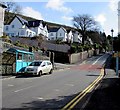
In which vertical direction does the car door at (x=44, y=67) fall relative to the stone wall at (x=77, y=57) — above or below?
below

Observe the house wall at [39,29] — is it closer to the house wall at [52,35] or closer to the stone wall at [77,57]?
the house wall at [52,35]

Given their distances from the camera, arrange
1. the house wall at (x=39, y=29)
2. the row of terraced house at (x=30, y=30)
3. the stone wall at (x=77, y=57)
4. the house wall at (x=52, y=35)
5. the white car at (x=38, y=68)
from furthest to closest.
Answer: the house wall at (x=52, y=35) → the house wall at (x=39, y=29) → the row of terraced house at (x=30, y=30) → the stone wall at (x=77, y=57) → the white car at (x=38, y=68)

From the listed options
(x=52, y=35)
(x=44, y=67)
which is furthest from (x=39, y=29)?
(x=44, y=67)

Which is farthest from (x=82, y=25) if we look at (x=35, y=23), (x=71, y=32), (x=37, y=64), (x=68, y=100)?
(x=68, y=100)

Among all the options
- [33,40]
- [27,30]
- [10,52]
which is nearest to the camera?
[10,52]

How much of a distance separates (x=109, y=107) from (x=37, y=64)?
2000 cm

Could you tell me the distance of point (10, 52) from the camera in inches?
1214

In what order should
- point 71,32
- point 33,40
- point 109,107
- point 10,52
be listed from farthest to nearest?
point 71,32 < point 33,40 < point 10,52 < point 109,107

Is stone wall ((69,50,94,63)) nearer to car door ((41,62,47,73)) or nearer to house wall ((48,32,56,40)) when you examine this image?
car door ((41,62,47,73))

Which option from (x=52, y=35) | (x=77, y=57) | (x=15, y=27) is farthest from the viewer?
(x=52, y=35)

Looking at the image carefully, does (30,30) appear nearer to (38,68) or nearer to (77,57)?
(77,57)

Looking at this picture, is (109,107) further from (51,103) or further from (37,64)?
(37,64)

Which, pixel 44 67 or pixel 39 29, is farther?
pixel 39 29

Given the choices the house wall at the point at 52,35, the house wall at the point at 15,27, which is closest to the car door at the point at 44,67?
the house wall at the point at 15,27
